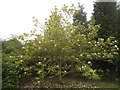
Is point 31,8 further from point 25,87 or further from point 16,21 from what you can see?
point 25,87

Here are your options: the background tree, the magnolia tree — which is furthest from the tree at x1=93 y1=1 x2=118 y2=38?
the magnolia tree

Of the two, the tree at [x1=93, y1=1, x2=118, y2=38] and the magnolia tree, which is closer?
the magnolia tree

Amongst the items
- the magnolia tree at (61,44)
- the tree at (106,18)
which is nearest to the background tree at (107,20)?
the tree at (106,18)

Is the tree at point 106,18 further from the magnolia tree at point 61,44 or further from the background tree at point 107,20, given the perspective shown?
the magnolia tree at point 61,44

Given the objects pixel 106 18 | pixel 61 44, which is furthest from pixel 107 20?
pixel 61 44

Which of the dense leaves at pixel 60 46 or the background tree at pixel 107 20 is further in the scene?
the background tree at pixel 107 20

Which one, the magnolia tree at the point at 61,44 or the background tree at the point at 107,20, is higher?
the background tree at the point at 107,20

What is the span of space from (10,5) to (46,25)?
2408mm

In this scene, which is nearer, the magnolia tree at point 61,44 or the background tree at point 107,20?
the magnolia tree at point 61,44

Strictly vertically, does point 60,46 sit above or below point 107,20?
below

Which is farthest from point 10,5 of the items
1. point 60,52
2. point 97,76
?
point 97,76

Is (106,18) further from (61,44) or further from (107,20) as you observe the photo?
(61,44)

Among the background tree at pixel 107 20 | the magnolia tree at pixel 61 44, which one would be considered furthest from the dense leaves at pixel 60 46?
the background tree at pixel 107 20

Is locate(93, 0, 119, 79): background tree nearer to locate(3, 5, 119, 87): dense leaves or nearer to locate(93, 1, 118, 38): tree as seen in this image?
locate(93, 1, 118, 38): tree
